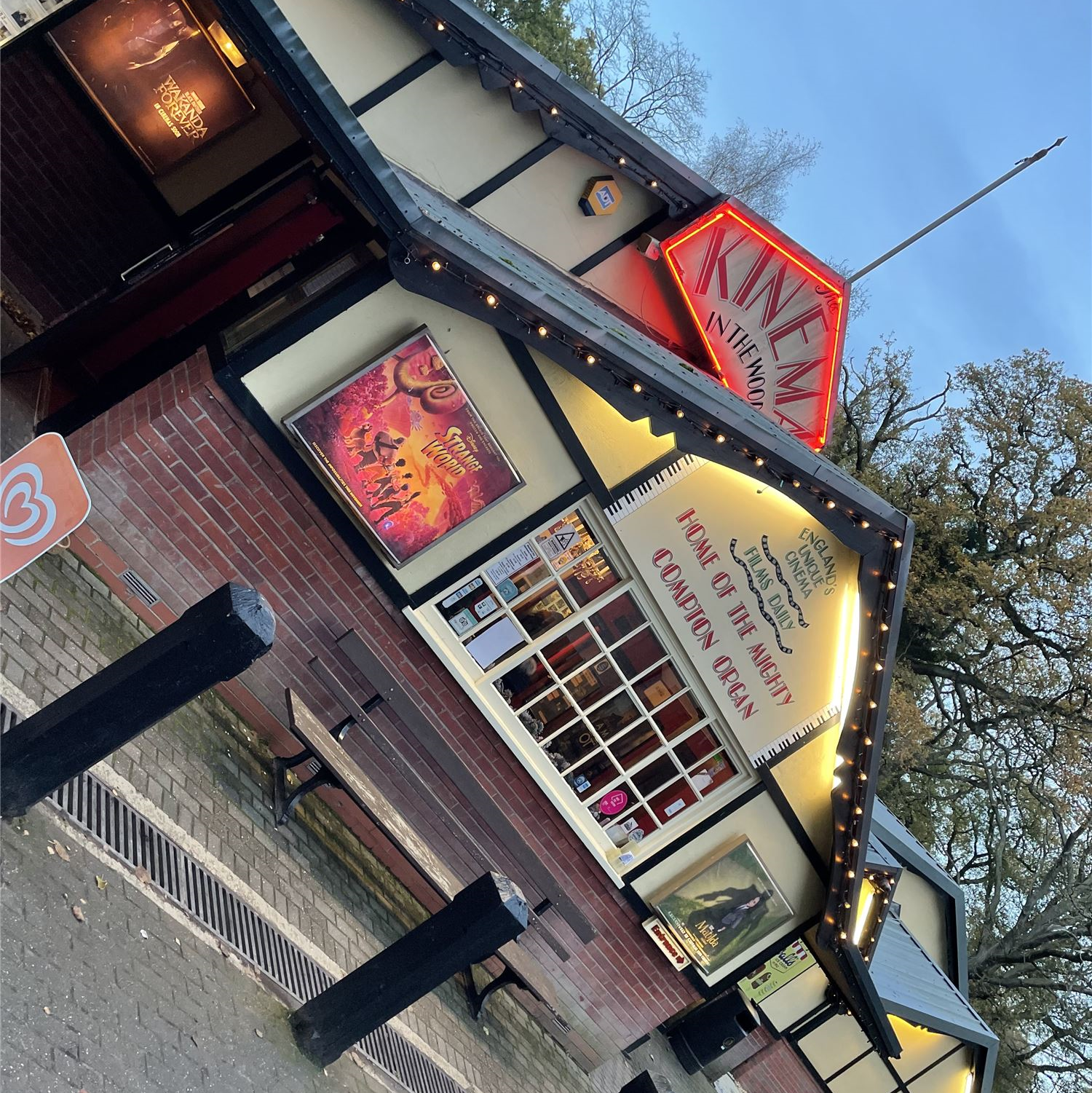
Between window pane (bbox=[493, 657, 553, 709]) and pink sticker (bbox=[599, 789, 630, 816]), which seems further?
pink sticker (bbox=[599, 789, 630, 816])

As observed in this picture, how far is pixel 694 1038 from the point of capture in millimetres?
9719

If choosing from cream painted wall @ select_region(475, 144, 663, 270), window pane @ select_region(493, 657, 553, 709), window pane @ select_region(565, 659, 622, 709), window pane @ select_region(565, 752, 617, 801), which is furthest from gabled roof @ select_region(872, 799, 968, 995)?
cream painted wall @ select_region(475, 144, 663, 270)

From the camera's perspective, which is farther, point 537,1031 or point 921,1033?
point 921,1033

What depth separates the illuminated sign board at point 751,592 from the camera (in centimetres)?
701

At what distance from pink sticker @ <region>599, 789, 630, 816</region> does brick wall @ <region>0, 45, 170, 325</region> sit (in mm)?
6435

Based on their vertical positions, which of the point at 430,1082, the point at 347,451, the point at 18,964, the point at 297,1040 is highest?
the point at 347,451

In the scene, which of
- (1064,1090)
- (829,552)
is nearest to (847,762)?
(829,552)

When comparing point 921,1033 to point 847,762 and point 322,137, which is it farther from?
point 322,137

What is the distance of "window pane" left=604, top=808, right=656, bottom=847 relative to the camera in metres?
8.00

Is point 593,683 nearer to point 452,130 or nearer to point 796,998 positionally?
point 452,130

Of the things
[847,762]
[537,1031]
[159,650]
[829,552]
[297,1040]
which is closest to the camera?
[159,650]

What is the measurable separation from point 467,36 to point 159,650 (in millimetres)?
4729

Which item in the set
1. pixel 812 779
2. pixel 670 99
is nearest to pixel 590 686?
pixel 812 779

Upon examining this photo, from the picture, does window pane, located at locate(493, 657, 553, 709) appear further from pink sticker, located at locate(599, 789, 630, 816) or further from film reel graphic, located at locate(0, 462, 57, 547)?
film reel graphic, located at locate(0, 462, 57, 547)
